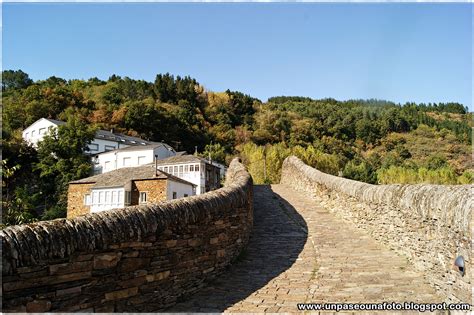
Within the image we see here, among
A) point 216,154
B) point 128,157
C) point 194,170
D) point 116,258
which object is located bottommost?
point 116,258

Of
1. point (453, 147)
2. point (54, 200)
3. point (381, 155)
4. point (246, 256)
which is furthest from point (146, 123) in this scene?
point (246, 256)

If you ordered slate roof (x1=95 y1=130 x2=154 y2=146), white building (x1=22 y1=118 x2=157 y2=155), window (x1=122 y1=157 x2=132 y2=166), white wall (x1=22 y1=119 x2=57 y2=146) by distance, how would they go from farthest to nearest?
1. slate roof (x1=95 y1=130 x2=154 y2=146)
2. white building (x1=22 y1=118 x2=157 y2=155)
3. white wall (x1=22 y1=119 x2=57 y2=146)
4. window (x1=122 y1=157 x2=132 y2=166)

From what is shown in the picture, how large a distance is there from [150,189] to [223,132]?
47432mm

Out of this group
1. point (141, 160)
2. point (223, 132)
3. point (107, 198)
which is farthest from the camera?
point (223, 132)

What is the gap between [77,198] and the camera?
39875 mm

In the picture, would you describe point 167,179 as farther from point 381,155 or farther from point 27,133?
point 381,155

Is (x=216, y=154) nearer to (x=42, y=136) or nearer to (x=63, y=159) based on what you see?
(x=63, y=159)

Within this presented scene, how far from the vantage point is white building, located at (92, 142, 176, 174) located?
54722mm

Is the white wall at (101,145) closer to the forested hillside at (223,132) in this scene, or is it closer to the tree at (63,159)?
the tree at (63,159)

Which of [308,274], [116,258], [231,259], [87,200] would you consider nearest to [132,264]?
[116,258]

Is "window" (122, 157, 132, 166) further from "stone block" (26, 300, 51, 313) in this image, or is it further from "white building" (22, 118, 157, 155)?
"stone block" (26, 300, 51, 313)

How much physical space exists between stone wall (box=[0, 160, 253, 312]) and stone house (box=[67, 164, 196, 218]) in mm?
27857

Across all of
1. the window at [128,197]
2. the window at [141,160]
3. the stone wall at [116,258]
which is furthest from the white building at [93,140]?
the stone wall at [116,258]

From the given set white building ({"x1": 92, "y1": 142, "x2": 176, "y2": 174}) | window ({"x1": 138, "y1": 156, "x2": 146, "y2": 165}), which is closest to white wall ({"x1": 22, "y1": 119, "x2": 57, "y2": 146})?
white building ({"x1": 92, "y1": 142, "x2": 176, "y2": 174})
